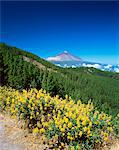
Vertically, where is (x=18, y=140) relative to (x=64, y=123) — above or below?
below

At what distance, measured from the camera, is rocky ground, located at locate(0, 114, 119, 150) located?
864 centimetres

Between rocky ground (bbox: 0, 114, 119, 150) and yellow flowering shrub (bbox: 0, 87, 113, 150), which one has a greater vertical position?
yellow flowering shrub (bbox: 0, 87, 113, 150)

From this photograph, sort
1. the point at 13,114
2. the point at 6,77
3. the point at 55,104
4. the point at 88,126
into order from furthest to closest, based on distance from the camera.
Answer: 1. the point at 6,77
2. the point at 13,114
3. the point at 55,104
4. the point at 88,126

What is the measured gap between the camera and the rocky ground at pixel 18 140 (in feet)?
28.3

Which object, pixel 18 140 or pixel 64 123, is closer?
pixel 64 123

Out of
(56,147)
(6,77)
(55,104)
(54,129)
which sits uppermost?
(6,77)

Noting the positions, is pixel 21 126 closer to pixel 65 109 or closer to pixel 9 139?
pixel 9 139

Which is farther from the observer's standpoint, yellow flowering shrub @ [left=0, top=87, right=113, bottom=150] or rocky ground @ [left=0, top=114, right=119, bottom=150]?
rocky ground @ [left=0, top=114, right=119, bottom=150]

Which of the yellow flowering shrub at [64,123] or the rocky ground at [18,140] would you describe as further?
the rocky ground at [18,140]

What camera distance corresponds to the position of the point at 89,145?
8.05m

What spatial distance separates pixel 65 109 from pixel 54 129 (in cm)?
127

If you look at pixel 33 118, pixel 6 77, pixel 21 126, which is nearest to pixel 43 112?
pixel 33 118

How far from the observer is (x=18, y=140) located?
9.15m

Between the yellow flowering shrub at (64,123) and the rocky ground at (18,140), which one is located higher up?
the yellow flowering shrub at (64,123)
